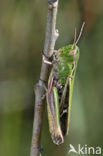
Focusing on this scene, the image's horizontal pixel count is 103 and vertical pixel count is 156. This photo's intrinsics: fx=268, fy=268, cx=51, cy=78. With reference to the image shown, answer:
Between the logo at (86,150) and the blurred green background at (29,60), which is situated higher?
the blurred green background at (29,60)

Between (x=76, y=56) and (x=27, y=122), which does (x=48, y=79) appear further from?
(x=27, y=122)

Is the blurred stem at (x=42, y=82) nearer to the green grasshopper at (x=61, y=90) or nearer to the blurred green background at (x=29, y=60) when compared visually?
the green grasshopper at (x=61, y=90)

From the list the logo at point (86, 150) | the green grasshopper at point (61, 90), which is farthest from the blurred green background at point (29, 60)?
the green grasshopper at point (61, 90)

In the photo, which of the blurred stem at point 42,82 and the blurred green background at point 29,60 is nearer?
the blurred stem at point 42,82

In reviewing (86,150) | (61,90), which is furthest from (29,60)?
(86,150)

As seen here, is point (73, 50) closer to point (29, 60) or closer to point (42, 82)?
point (42, 82)

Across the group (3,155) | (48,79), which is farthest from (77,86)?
(48,79)
